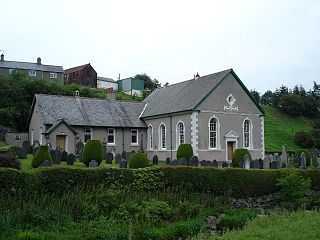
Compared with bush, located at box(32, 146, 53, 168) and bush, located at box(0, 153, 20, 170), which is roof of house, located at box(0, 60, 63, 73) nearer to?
bush, located at box(32, 146, 53, 168)

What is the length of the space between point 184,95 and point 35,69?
156 feet

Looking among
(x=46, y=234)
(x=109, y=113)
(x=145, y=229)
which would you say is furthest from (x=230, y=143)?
(x=46, y=234)

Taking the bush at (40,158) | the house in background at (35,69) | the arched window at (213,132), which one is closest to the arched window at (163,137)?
the arched window at (213,132)

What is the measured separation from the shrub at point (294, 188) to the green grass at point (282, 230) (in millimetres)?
4700

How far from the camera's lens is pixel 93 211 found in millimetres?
16344

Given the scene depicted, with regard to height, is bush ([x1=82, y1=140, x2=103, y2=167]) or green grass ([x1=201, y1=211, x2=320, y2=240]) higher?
bush ([x1=82, y1=140, x2=103, y2=167])

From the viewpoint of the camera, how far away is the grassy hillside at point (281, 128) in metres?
67.6

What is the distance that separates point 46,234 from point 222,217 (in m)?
8.24

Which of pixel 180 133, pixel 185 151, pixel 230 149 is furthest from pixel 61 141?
pixel 230 149

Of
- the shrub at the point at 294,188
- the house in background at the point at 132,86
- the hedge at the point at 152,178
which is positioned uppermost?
the house in background at the point at 132,86

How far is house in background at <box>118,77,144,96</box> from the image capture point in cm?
9325

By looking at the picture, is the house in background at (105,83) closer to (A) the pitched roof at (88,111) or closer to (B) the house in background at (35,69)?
(B) the house in background at (35,69)

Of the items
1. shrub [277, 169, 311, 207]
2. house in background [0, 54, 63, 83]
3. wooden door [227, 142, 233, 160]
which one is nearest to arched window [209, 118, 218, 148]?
wooden door [227, 142, 233, 160]

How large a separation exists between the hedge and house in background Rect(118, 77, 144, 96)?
70446 millimetres
